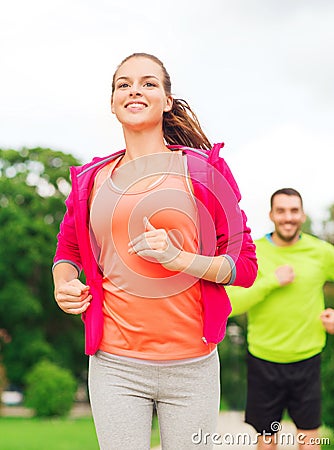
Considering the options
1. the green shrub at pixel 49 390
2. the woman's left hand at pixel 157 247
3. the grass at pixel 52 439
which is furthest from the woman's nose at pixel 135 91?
the green shrub at pixel 49 390

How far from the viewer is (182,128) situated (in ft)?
9.47

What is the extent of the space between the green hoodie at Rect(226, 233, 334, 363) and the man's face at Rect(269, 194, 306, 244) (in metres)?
0.10

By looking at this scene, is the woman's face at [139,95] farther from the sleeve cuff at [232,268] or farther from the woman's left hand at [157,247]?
the sleeve cuff at [232,268]

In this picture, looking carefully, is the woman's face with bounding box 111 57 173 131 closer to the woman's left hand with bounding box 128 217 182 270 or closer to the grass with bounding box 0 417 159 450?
the woman's left hand with bounding box 128 217 182 270

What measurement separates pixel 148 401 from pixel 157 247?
0.54 meters

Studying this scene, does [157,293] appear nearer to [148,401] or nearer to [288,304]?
[148,401]

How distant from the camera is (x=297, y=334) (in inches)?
195

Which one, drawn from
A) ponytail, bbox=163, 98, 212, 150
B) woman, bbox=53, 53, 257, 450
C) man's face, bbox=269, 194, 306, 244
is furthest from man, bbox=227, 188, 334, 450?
woman, bbox=53, 53, 257, 450

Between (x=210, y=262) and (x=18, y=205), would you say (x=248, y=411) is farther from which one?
(x=18, y=205)

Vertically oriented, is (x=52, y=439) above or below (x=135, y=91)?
below

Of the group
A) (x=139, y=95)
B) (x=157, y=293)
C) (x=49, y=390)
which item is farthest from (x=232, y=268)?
(x=49, y=390)

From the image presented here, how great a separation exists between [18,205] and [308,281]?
22.3 m

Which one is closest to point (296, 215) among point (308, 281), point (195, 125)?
point (308, 281)

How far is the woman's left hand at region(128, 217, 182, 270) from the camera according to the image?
239 centimetres
